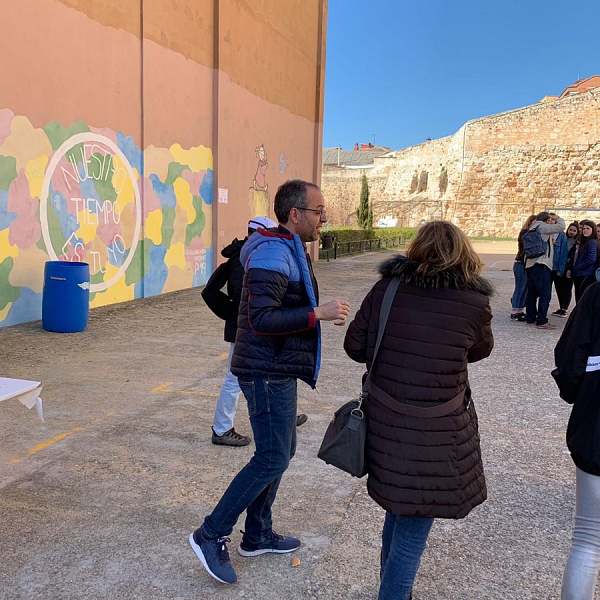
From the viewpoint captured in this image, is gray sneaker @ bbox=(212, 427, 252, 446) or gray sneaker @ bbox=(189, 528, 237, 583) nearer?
gray sneaker @ bbox=(189, 528, 237, 583)

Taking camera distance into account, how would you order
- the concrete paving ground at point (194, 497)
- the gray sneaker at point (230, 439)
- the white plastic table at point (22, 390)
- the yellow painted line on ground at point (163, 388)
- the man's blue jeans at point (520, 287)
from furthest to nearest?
1. the man's blue jeans at point (520, 287)
2. the yellow painted line on ground at point (163, 388)
3. the gray sneaker at point (230, 439)
4. the white plastic table at point (22, 390)
5. the concrete paving ground at point (194, 497)

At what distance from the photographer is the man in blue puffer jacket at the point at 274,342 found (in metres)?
2.55

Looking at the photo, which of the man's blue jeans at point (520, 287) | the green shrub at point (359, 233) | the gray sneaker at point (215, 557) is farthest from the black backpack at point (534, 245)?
the green shrub at point (359, 233)

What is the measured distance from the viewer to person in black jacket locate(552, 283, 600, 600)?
2.21 meters

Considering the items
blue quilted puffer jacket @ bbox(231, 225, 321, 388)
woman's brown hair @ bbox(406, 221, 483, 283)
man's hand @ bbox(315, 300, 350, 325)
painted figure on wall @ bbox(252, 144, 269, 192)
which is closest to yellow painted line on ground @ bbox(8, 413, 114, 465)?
blue quilted puffer jacket @ bbox(231, 225, 321, 388)

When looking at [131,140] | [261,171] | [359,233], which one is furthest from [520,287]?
[359,233]

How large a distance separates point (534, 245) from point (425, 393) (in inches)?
296

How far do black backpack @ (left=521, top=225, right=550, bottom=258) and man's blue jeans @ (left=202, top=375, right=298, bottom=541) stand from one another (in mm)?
7323

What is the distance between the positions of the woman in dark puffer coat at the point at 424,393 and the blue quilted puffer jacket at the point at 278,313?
0.39 meters

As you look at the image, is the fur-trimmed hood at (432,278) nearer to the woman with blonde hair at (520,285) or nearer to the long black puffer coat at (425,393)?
the long black puffer coat at (425,393)

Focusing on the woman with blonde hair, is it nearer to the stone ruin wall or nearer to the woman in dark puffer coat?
the woman in dark puffer coat

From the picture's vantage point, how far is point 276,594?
2.70 m

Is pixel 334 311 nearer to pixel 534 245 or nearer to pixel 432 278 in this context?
pixel 432 278

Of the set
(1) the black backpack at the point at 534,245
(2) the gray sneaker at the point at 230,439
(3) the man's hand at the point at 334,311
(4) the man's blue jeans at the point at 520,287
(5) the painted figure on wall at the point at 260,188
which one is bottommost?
(2) the gray sneaker at the point at 230,439
